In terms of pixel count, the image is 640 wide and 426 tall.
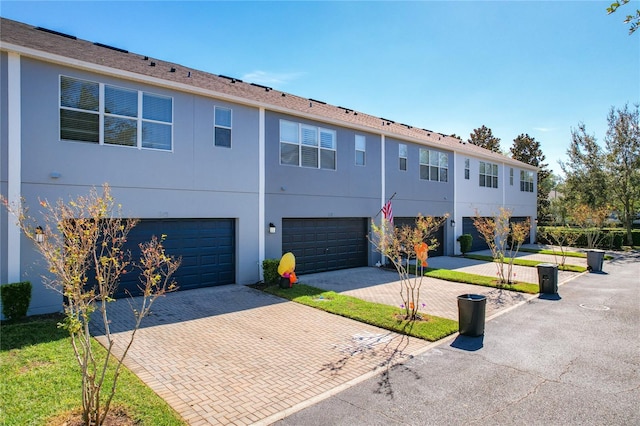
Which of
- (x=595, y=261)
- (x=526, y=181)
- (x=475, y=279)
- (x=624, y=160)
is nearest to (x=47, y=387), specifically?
(x=475, y=279)

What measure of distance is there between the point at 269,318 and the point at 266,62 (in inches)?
358

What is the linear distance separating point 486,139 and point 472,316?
44388 mm

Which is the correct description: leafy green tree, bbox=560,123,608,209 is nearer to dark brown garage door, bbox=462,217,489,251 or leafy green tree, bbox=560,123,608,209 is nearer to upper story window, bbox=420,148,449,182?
dark brown garage door, bbox=462,217,489,251

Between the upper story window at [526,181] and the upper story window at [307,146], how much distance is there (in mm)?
20635

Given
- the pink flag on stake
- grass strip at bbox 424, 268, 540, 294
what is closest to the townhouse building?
the pink flag on stake

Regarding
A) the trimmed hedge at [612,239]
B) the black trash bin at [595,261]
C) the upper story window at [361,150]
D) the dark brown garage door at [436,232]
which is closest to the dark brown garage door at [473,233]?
the dark brown garage door at [436,232]

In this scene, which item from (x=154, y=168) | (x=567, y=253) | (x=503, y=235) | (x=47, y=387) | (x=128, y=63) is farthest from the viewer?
(x=567, y=253)

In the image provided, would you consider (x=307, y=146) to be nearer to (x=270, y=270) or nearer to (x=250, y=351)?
(x=270, y=270)

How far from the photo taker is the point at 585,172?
29.1 m

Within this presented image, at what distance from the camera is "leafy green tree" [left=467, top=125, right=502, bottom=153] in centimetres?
4647

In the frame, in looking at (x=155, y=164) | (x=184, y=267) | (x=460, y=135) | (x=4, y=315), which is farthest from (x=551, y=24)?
(x=460, y=135)

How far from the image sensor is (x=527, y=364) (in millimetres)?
6438

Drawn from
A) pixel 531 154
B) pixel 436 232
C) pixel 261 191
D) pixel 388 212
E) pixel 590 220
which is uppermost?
pixel 531 154

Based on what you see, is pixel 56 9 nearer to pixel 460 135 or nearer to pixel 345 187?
pixel 345 187
